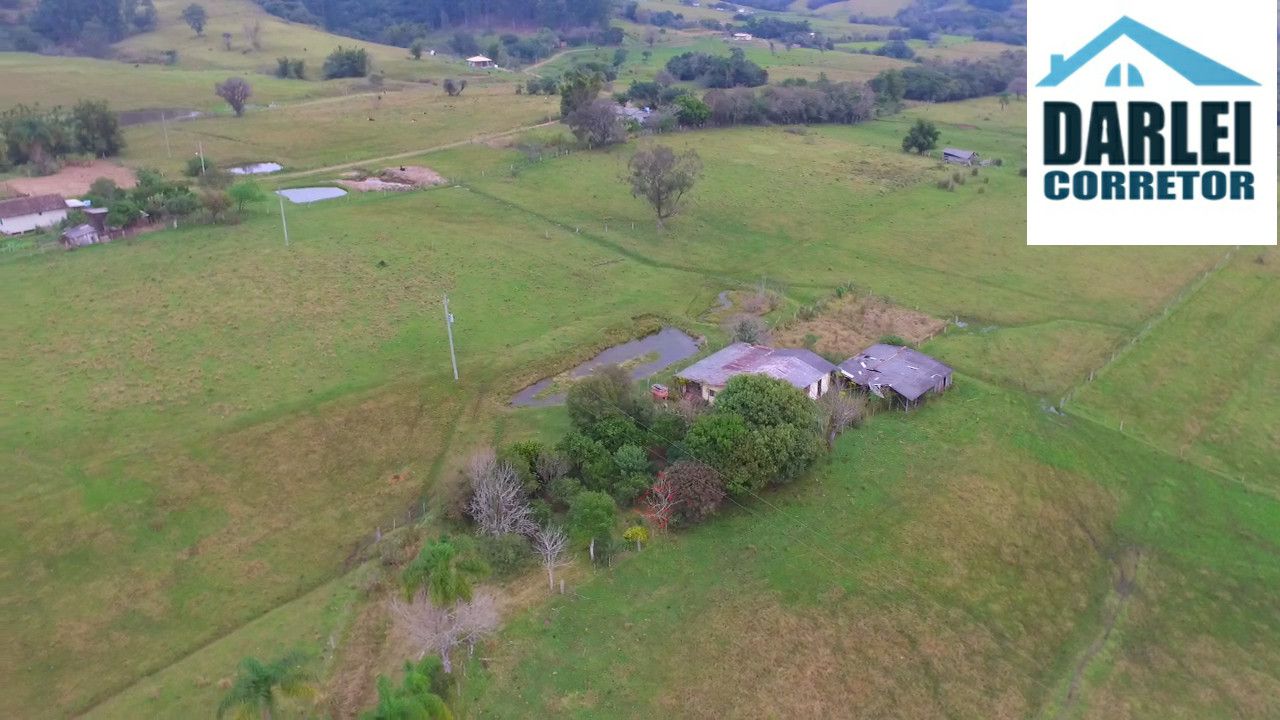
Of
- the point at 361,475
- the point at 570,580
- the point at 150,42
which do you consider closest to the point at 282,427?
the point at 361,475

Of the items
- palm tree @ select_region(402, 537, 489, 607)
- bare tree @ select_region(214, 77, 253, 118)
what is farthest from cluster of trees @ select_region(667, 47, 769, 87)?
palm tree @ select_region(402, 537, 489, 607)

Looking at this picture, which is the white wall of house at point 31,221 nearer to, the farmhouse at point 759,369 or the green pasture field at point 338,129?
the green pasture field at point 338,129

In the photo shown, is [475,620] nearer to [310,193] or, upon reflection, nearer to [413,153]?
[310,193]

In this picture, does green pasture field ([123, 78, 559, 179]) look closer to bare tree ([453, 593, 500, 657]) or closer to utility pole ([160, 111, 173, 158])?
utility pole ([160, 111, 173, 158])

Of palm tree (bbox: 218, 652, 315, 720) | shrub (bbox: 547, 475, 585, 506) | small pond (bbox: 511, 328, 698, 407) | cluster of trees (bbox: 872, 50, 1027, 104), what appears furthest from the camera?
cluster of trees (bbox: 872, 50, 1027, 104)

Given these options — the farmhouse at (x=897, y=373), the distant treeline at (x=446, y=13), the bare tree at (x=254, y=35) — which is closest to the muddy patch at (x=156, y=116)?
the bare tree at (x=254, y=35)
